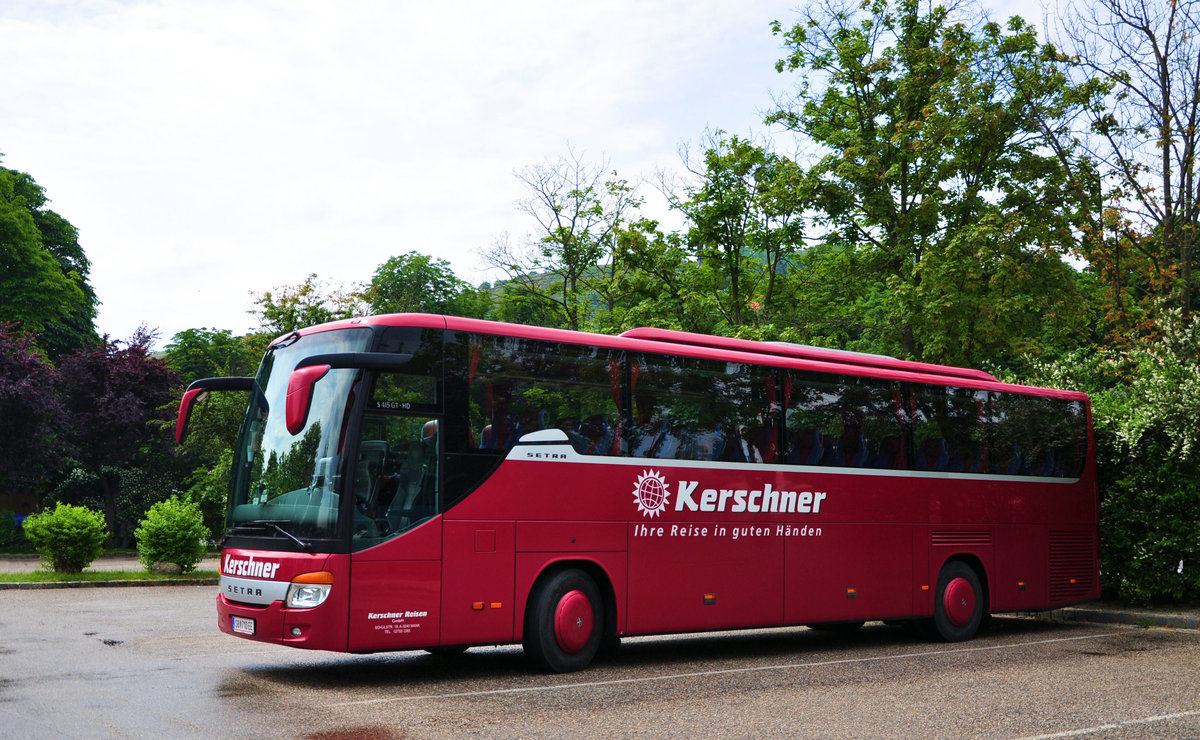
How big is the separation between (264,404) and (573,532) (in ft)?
10.9

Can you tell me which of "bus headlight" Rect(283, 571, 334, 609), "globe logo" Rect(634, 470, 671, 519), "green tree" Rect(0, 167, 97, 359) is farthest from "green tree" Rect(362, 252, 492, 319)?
"bus headlight" Rect(283, 571, 334, 609)

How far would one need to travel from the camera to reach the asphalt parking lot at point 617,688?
7934 millimetres

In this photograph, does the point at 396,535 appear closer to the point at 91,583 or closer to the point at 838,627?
the point at 838,627

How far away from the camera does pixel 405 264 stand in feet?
208

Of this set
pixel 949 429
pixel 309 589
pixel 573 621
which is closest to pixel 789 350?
pixel 949 429

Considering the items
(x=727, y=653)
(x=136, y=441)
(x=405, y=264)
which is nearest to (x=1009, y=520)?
(x=727, y=653)

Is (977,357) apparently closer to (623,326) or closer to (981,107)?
(981,107)

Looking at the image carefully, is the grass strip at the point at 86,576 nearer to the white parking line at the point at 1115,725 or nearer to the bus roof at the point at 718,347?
the bus roof at the point at 718,347

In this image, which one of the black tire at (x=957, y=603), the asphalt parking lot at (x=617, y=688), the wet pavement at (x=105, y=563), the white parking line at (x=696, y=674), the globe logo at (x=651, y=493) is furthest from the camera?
the wet pavement at (x=105, y=563)

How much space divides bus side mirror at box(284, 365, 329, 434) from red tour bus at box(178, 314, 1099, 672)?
27 millimetres

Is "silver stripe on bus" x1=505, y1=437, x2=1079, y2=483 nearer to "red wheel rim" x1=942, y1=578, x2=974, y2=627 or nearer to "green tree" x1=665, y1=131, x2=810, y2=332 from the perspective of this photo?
"red wheel rim" x1=942, y1=578, x2=974, y2=627

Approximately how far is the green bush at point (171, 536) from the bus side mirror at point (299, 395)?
1697cm

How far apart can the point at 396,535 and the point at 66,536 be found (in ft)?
54.6

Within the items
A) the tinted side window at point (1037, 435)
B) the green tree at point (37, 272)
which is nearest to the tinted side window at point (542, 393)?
the tinted side window at point (1037, 435)
